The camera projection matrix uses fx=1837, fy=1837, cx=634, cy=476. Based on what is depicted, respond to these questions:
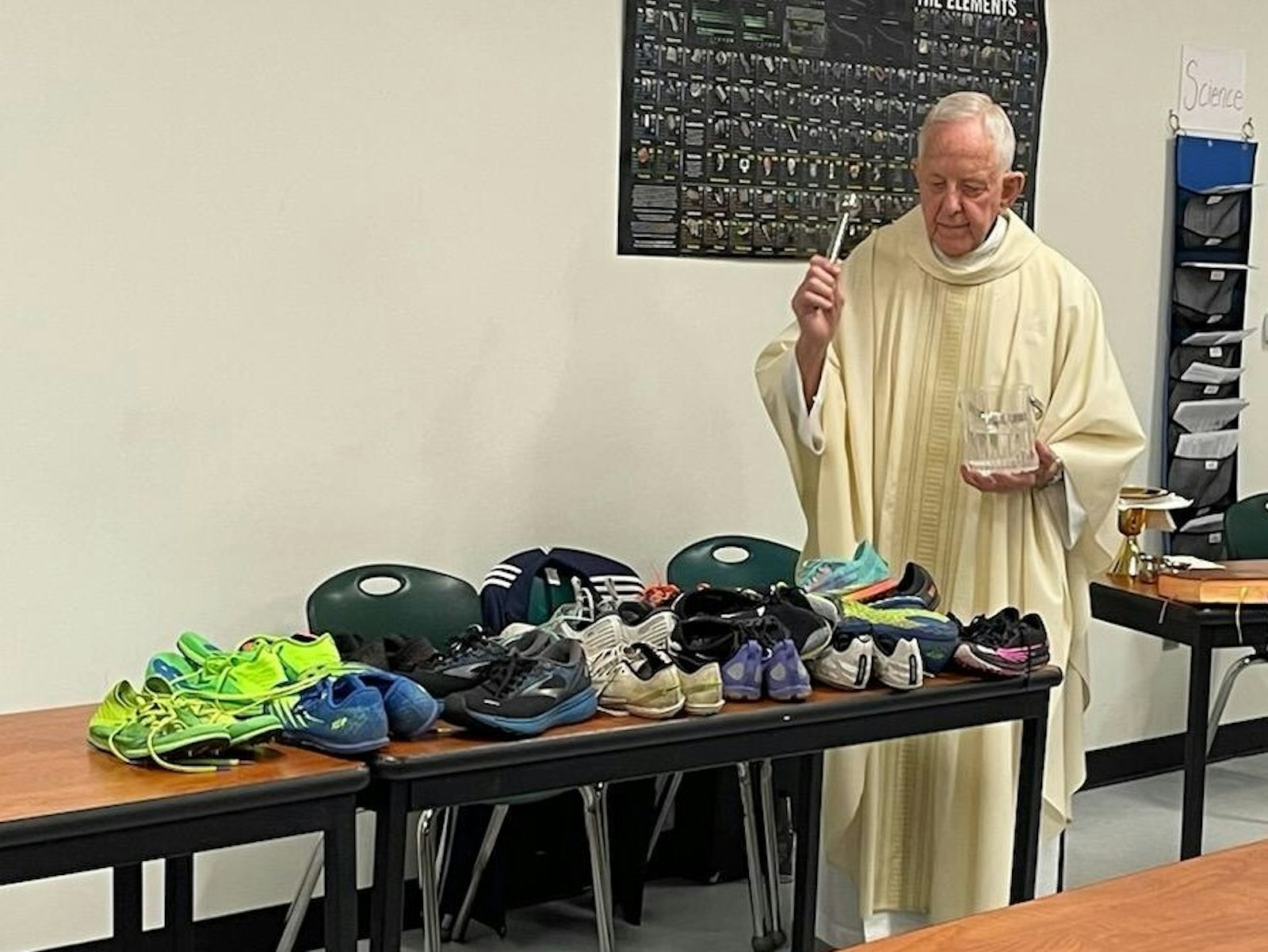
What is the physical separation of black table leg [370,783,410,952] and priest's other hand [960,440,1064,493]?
1.45 m

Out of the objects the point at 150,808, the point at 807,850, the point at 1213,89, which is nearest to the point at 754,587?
the point at 807,850

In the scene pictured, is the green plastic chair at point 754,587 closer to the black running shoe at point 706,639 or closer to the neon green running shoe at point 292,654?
the black running shoe at point 706,639

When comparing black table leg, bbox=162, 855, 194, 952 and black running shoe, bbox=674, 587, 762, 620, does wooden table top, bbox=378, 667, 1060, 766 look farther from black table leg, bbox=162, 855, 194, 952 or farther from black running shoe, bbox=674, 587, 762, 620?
black table leg, bbox=162, 855, 194, 952

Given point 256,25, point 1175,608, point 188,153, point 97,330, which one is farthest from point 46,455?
point 1175,608

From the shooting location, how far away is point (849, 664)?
9.95 feet

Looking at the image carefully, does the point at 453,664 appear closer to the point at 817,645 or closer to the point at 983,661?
the point at 817,645

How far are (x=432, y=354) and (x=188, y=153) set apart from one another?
685 millimetres

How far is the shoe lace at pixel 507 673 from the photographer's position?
8.68ft

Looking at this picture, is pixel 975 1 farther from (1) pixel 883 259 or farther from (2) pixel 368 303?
(2) pixel 368 303

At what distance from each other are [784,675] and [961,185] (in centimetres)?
113

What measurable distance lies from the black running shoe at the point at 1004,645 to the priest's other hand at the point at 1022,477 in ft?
0.92

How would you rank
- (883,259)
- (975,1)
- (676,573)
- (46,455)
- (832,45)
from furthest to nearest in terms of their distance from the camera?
(975,1), (832,45), (676,573), (883,259), (46,455)

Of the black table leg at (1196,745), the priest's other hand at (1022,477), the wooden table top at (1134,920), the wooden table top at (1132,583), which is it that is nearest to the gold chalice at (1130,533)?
the wooden table top at (1132,583)

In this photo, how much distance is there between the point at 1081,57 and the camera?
516 cm
